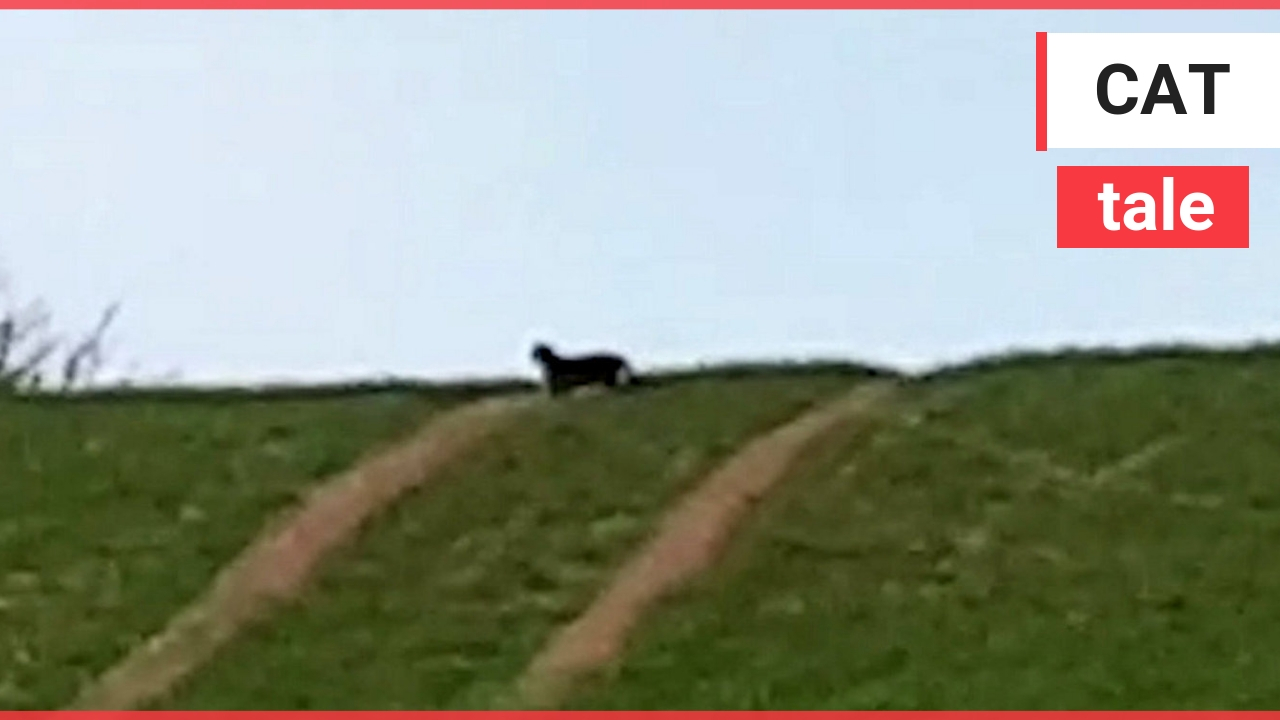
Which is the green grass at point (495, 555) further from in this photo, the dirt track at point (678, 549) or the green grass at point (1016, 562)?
the green grass at point (1016, 562)

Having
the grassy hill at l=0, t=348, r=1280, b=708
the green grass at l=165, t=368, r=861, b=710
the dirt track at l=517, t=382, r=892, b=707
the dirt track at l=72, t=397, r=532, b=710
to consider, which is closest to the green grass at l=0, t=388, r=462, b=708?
the grassy hill at l=0, t=348, r=1280, b=708

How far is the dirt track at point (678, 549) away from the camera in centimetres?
1955

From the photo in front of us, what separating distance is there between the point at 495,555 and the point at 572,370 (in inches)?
112

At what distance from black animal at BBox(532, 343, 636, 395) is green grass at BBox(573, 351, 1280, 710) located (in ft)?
7.72

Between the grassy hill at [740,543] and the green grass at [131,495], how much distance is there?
0.03 m

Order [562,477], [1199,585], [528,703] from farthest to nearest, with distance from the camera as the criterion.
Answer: [562,477] < [1199,585] < [528,703]

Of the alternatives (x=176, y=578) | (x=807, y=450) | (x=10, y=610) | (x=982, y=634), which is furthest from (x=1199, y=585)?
(x=10, y=610)

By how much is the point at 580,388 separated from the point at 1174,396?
5.05 meters

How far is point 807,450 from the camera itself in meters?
22.4

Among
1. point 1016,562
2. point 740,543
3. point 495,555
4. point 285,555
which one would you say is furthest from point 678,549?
point 285,555

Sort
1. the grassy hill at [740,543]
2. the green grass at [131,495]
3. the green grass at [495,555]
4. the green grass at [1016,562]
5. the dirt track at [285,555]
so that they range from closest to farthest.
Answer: the green grass at [1016,562] → the grassy hill at [740,543] → the green grass at [495,555] → the dirt track at [285,555] → the green grass at [131,495]

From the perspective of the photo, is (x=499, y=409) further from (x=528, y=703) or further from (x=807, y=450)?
(x=528, y=703)

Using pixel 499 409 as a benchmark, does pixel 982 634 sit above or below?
below

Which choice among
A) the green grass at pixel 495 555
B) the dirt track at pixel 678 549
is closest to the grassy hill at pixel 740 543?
the green grass at pixel 495 555
